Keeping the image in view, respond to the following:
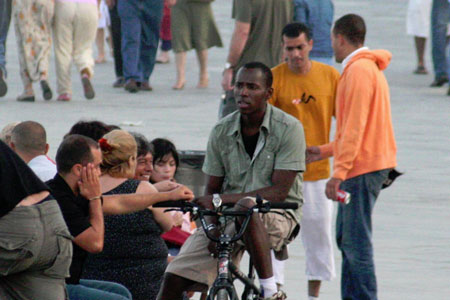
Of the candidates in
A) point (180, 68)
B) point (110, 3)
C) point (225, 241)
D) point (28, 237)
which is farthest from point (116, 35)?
point (28, 237)

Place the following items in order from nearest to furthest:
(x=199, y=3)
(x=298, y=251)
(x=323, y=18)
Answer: (x=298, y=251)
(x=323, y=18)
(x=199, y=3)

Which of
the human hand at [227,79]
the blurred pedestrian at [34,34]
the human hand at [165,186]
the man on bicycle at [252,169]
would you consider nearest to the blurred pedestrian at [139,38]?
the blurred pedestrian at [34,34]

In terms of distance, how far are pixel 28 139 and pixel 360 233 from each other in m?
2.04

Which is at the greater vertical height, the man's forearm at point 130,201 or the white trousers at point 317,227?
the man's forearm at point 130,201

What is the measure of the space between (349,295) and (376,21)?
19.6m

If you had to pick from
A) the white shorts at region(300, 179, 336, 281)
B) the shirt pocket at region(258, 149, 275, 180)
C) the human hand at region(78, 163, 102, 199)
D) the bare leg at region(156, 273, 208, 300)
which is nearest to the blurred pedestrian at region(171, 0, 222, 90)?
the white shorts at region(300, 179, 336, 281)

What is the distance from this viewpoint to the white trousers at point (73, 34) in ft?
49.1

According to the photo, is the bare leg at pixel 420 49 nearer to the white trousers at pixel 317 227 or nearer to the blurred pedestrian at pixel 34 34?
the blurred pedestrian at pixel 34 34

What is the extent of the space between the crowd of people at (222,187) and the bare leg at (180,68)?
344 inches

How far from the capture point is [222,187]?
6.66 meters

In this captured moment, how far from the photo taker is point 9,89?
16844 mm

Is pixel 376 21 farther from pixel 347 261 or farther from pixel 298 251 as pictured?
pixel 347 261

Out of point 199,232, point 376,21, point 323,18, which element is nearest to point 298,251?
point 199,232

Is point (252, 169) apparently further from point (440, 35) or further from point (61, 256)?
point (440, 35)
